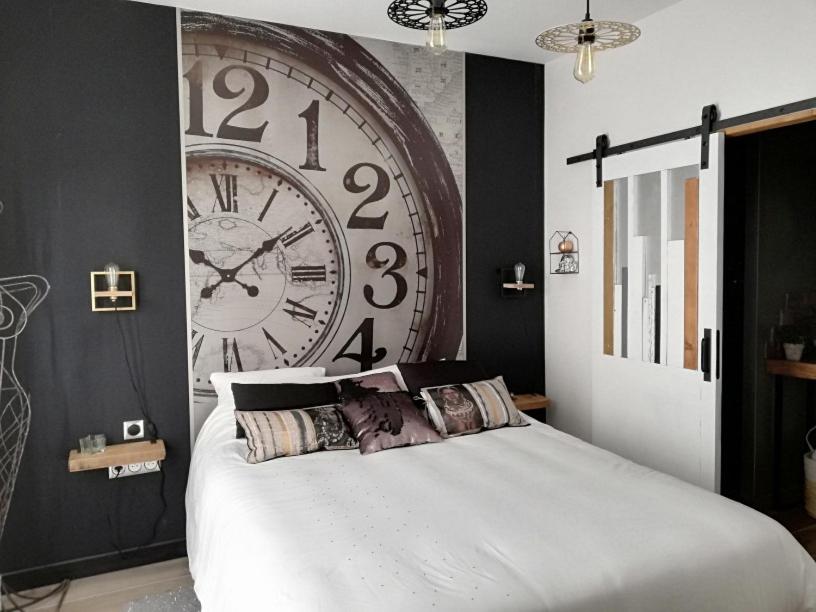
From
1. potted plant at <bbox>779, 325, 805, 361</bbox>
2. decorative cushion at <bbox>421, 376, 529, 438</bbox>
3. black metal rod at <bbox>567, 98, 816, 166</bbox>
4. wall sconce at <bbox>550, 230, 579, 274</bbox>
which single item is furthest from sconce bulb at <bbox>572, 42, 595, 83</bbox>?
potted plant at <bbox>779, 325, 805, 361</bbox>

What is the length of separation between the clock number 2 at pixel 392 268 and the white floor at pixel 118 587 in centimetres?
176

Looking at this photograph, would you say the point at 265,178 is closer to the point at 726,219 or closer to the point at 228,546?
the point at 228,546

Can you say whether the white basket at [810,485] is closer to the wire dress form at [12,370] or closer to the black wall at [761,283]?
the black wall at [761,283]

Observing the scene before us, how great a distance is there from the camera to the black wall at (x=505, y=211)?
13.4 feet

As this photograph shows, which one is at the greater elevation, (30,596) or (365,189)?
(365,189)

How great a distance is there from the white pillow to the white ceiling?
1890 millimetres

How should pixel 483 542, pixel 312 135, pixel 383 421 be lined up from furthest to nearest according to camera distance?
pixel 312 135 < pixel 383 421 < pixel 483 542

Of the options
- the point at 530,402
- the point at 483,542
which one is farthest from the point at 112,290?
the point at 530,402

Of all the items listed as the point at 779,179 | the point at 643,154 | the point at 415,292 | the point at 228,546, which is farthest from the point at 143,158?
the point at 779,179

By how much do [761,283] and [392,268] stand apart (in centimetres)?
217

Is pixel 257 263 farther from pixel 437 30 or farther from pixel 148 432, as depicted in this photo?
pixel 437 30

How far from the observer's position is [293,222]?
3559 mm

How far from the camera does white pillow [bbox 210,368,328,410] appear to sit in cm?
326

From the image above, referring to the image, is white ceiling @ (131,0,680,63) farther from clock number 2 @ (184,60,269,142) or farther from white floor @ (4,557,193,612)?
white floor @ (4,557,193,612)
